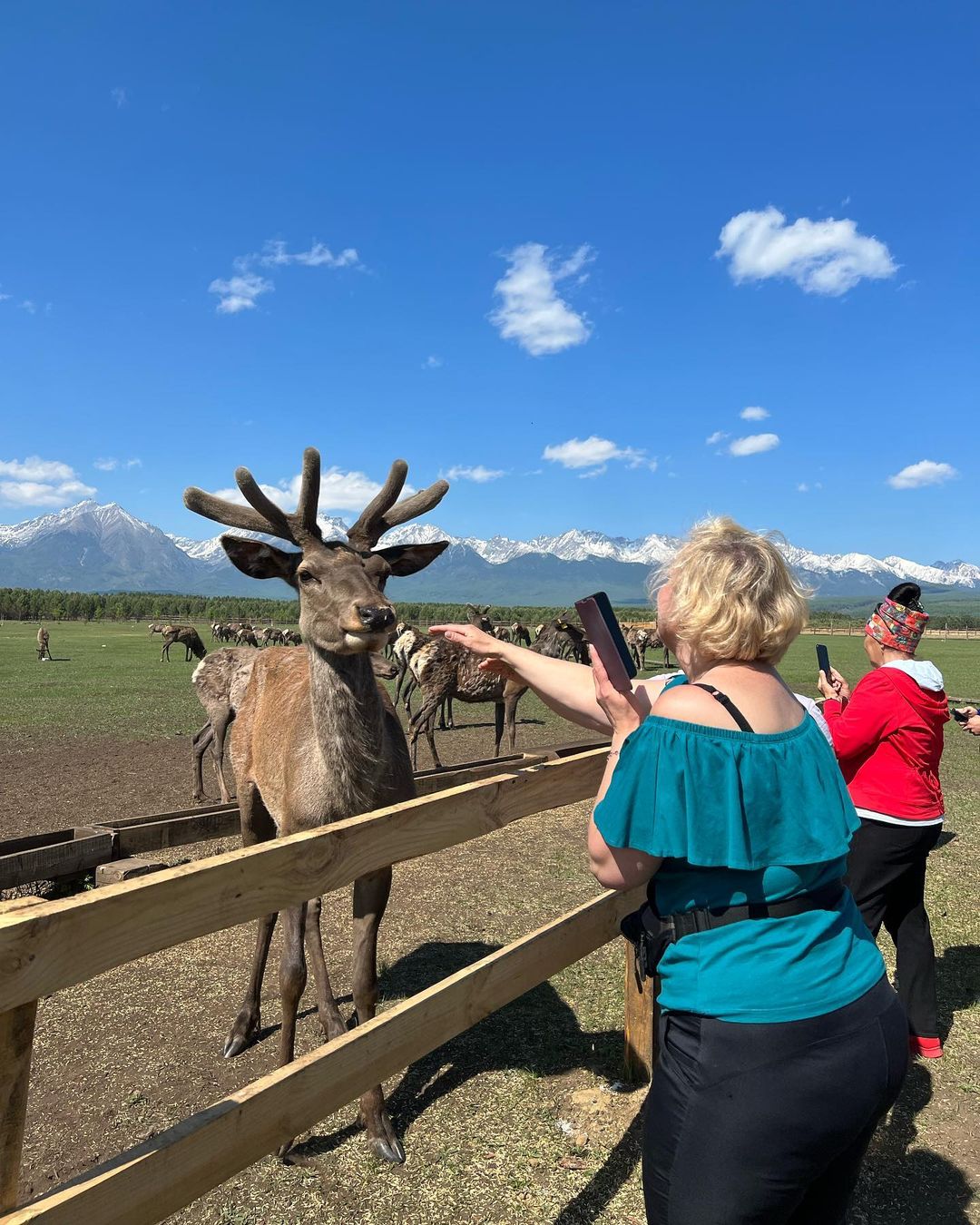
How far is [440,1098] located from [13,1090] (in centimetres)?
269

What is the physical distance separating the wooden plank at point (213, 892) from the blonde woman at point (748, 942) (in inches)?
33.9

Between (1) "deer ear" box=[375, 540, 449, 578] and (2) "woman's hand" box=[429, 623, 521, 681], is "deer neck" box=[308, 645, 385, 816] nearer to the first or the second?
(1) "deer ear" box=[375, 540, 449, 578]

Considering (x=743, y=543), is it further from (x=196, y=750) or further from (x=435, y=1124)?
(x=196, y=750)

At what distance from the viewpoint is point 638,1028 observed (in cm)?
401

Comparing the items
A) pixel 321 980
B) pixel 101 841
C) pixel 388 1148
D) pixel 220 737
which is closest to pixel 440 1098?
pixel 388 1148

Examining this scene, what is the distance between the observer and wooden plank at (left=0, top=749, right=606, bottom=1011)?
154 centimetres

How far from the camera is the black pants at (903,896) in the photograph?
13.9 ft

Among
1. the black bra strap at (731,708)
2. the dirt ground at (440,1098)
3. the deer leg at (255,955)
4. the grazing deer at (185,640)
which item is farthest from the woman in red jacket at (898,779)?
the grazing deer at (185,640)

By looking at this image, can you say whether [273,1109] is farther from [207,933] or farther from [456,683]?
[456,683]

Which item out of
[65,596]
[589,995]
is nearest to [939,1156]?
[589,995]

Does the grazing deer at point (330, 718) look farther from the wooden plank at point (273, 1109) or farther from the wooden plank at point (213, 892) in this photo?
the wooden plank at point (213, 892)

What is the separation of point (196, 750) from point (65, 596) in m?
107

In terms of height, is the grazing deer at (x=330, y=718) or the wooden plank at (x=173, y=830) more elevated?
the grazing deer at (x=330, y=718)

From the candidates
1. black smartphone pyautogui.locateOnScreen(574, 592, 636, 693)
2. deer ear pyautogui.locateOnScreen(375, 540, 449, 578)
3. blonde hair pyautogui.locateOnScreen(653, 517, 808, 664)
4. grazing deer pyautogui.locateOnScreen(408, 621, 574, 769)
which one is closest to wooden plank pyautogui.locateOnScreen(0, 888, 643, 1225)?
black smartphone pyautogui.locateOnScreen(574, 592, 636, 693)
